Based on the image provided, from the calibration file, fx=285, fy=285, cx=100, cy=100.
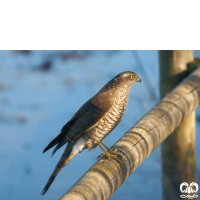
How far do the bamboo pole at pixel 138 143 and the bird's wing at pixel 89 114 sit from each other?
18 centimetres

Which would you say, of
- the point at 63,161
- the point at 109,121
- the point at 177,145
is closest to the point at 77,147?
the point at 63,161

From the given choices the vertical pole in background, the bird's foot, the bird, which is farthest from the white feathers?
the vertical pole in background

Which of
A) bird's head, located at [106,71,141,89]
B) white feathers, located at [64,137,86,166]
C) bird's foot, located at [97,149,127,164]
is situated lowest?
bird's foot, located at [97,149,127,164]

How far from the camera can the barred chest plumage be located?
4.96 feet

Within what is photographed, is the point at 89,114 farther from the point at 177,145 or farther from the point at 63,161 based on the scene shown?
the point at 177,145

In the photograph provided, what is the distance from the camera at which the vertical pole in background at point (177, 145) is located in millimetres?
2281

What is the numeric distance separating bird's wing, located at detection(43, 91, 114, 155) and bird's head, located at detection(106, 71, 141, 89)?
68 millimetres

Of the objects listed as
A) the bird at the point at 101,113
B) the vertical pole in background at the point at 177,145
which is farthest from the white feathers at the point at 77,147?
the vertical pole in background at the point at 177,145

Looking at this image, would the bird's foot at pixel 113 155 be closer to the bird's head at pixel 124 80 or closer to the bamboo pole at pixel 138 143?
the bamboo pole at pixel 138 143

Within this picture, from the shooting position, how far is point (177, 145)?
2.31 metres

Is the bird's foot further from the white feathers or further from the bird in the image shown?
the white feathers

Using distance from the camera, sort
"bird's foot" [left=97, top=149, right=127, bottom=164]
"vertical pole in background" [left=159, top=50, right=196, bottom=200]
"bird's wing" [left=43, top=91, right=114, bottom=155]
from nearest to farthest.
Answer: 1. "bird's foot" [left=97, top=149, right=127, bottom=164]
2. "bird's wing" [left=43, top=91, right=114, bottom=155]
3. "vertical pole in background" [left=159, top=50, right=196, bottom=200]

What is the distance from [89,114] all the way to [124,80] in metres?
0.26
